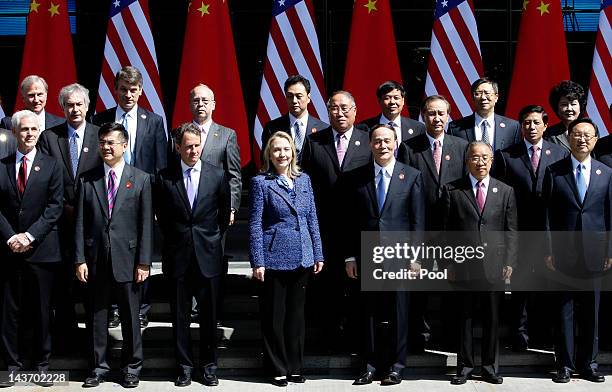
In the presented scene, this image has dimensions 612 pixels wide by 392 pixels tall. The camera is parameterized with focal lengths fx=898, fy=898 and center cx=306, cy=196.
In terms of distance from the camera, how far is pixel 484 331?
21.1 feet

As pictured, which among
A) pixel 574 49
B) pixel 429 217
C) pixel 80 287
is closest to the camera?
pixel 429 217

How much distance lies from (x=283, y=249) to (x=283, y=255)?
42mm

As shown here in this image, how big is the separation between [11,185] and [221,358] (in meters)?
1.99

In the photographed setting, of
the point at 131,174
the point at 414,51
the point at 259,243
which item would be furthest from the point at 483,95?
the point at 414,51

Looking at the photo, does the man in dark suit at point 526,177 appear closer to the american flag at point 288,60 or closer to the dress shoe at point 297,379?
the dress shoe at point 297,379

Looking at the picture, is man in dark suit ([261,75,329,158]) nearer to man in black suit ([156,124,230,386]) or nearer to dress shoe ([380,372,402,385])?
man in black suit ([156,124,230,386])

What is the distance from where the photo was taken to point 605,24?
850 cm

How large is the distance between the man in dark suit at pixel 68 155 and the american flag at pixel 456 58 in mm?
3374

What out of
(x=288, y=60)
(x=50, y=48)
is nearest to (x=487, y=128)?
(x=288, y=60)

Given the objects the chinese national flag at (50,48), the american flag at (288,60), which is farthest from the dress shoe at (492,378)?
the chinese national flag at (50,48)

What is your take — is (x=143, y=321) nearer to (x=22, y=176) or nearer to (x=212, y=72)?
(x=22, y=176)

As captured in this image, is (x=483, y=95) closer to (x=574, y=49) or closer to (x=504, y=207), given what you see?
(x=504, y=207)

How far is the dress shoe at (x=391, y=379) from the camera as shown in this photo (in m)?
6.34

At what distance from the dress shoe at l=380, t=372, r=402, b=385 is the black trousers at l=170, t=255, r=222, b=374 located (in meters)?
1.22
